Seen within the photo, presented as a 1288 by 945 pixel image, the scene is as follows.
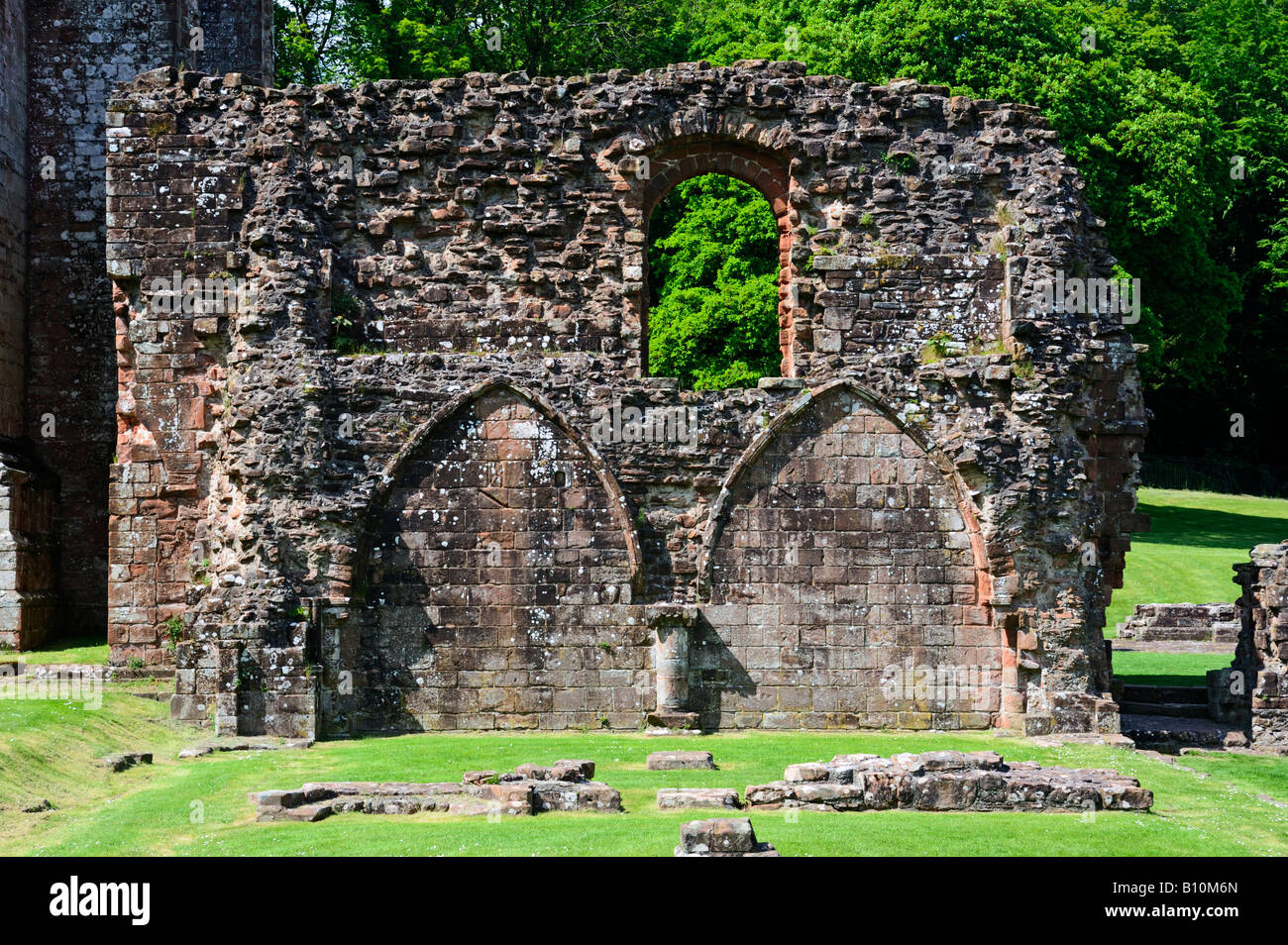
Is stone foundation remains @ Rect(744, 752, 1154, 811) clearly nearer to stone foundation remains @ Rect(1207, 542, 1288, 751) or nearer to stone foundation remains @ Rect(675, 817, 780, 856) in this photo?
stone foundation remains @ Rect(675, 817, 780, 856)

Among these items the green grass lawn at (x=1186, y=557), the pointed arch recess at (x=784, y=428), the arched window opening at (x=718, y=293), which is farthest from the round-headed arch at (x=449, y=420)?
the arched window opening at (x=718, y=293)

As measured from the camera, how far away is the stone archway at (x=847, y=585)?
54.8 feet

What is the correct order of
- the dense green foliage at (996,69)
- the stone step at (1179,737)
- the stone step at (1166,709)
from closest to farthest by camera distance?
the stone step at (1179,737)
the stone step at (1166,709)
the dense green foliage at (996,69)

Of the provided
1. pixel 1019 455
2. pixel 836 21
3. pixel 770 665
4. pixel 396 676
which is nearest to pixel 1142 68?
pixel 836 21

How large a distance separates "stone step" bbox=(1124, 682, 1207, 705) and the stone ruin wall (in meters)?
3.66

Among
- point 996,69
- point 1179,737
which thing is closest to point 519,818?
point 1179,737

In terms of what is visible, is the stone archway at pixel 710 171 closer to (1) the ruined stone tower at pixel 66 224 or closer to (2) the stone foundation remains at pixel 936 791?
(2) the stone foundation remains at pixel 936 791

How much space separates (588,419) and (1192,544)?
23.3 metres

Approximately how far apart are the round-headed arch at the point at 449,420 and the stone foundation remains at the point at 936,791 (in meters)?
5.20

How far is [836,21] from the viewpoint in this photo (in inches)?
1249

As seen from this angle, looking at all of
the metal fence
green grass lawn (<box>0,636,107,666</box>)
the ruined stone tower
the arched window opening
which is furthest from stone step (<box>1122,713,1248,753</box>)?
the metal fence

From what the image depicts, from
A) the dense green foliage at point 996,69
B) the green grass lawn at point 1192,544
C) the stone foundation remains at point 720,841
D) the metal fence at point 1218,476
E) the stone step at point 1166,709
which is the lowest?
the stone step at point 1166,709

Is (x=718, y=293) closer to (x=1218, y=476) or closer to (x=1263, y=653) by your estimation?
(x=1263, y=653)

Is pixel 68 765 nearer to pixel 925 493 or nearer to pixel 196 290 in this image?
pixel 196 290
